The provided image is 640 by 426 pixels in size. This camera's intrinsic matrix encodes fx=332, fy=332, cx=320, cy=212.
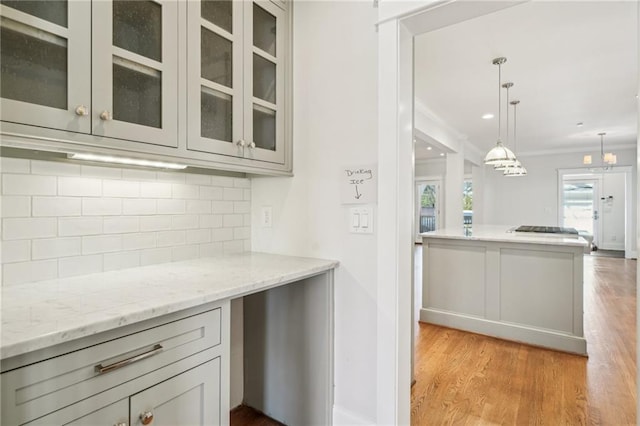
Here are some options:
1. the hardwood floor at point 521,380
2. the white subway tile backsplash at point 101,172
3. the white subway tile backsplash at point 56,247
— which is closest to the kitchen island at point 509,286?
the hardwood floor at point 521,380

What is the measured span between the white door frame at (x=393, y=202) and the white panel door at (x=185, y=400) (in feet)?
2.43

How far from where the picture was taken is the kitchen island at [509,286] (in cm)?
285

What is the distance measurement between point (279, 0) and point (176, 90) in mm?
850

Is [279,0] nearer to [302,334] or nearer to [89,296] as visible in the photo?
[89,296]

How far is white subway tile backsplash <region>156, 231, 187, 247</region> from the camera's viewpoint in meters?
1.57

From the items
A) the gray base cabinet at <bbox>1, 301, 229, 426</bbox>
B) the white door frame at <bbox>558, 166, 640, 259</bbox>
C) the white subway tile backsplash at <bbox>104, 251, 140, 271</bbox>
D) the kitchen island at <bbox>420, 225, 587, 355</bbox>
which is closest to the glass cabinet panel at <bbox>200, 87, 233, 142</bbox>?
the white subway tile backsplash at <bbox>104, 251, 140, 271</bbox>

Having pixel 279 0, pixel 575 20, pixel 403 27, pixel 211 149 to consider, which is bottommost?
pixel 211 149

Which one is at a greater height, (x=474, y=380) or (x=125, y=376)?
(x=125, y=376)

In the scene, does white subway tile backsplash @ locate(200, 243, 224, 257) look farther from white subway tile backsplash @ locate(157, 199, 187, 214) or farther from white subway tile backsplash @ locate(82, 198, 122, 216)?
white subway tile backsplash @ locate(82, 198, 122, 216)

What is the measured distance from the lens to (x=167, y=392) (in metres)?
1.00

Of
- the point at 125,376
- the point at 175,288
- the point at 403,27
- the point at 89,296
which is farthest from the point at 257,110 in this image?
the point at 125,376

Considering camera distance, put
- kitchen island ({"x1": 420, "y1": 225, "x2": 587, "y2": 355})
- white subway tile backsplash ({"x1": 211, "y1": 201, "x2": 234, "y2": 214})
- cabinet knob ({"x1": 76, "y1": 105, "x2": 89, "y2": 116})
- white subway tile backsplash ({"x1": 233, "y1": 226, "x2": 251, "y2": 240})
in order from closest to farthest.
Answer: cabinet knob ({"x1": 76, "y1": 105, "x2": 89, "y2": 116})
white subway tile backsplash ({"x1": 211, "y1": 201, "x2": 234, "y2": 214})
white subway tile backsplash ({"x1": 233, "y1": 226, "x2": 251, "y2": 240})
kitchen island ({"x1": 420, "y1": 225, "x2": 587, "y2": 355})

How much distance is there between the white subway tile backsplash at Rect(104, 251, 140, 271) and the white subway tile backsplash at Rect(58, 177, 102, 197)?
0.26 m

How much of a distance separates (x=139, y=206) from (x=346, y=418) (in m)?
1.40
